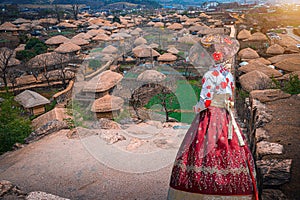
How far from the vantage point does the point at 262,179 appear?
3.38 m

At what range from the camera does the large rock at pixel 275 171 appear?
3.28 meters

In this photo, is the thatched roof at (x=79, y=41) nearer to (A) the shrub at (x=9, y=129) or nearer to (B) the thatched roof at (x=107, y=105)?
(B) the thatched roof at (x=107, y=105)

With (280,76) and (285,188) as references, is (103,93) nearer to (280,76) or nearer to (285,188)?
(280,76)

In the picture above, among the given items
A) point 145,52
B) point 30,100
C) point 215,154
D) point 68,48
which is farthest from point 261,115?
point 68,48

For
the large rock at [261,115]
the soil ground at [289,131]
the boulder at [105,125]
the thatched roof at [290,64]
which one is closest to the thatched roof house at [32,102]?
the boulder at [105,125]

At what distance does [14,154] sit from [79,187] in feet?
7.41

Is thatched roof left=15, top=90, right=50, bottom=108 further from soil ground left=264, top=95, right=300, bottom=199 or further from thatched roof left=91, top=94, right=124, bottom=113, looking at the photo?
→ soil ground left=264, top=95, right=300, bottom=199

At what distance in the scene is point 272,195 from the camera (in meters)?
3.11

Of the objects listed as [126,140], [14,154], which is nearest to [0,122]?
[14,154]

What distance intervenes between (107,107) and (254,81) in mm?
5599

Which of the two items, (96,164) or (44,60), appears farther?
(44,60)

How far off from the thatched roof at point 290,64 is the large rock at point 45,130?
1018 cm

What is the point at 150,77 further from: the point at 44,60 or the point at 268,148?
the point at 268,148

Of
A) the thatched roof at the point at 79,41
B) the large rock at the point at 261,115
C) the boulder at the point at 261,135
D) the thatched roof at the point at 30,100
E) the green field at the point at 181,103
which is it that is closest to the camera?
the boulder at the point at 261,135
